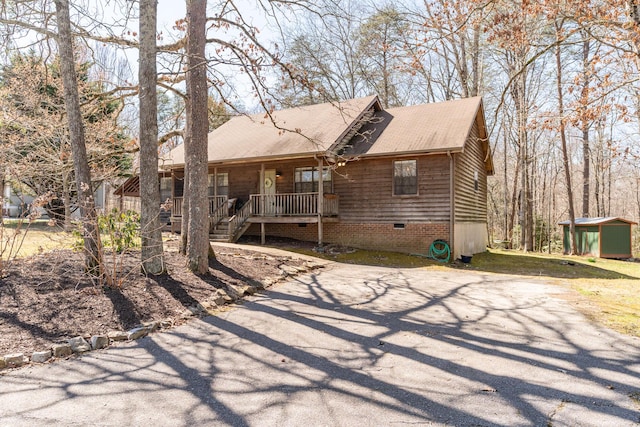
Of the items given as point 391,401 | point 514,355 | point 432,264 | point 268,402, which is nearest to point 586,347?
point 514,355

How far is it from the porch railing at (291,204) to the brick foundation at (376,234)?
3.01ft

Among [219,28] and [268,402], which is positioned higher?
[219,28]

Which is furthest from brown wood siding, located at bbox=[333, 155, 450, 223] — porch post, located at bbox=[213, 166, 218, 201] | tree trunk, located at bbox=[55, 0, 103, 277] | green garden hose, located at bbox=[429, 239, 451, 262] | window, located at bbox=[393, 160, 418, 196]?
tree trunk, located at bbox=[55, 0, 103, 277]

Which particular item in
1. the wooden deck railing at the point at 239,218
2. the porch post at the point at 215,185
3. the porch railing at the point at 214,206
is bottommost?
the wooden deck railing at the point at 239,218

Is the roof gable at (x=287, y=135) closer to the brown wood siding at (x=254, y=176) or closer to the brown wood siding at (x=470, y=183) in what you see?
the brown wood siding at (x=254, y=176)

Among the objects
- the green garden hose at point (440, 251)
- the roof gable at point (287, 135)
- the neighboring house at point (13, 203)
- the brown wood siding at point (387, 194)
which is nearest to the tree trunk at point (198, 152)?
the neighboring house at point (13, 203)

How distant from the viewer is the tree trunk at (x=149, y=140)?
7.19 m

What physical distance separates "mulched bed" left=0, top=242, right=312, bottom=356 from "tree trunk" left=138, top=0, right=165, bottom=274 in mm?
505

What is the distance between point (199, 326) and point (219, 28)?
282 inches

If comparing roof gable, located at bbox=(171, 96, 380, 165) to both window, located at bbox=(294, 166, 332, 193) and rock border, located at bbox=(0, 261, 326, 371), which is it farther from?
rock border, located at bbox=(0, 261, 326, 371)

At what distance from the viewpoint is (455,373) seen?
3.84 m

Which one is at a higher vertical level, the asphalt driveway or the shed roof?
the shed roof

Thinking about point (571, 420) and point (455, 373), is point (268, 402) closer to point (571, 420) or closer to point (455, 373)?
point (455, 373)

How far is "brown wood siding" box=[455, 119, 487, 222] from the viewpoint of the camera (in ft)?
45.8
